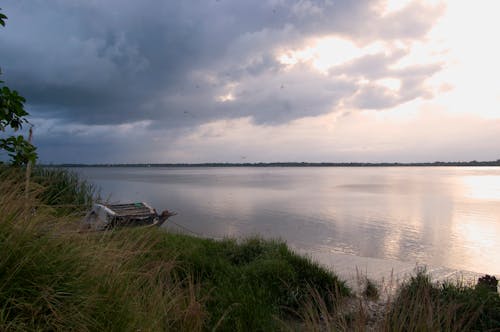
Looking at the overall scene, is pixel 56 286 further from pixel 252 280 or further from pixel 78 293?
pixel 252 280

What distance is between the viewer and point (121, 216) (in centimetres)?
1000

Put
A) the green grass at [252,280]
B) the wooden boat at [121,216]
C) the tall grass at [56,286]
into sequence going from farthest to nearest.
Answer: the wooden boat at [121,216]
the green grass at [252,280]
the tall grass at [56,286]

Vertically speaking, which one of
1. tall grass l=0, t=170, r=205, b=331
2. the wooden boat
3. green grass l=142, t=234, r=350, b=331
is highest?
tall grass l=0, t=170, r=205, b=331

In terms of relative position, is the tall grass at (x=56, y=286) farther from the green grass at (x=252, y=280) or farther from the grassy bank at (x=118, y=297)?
the green grass at (x=252, y=280)

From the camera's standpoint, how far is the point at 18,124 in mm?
3141

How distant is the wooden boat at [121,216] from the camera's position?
31.5ft

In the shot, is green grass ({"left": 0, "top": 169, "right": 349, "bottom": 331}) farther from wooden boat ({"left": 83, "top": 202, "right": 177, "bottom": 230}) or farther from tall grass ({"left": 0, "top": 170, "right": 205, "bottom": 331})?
wooden boat ({"left": 83, "top": 202, "right": 177, "bottom": 230})

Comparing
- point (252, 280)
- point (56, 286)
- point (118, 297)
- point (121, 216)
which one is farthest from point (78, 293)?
point (121, 216)

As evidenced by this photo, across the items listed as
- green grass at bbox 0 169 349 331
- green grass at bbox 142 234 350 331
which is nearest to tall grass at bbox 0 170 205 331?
green grass at bbox 0 169 349 331

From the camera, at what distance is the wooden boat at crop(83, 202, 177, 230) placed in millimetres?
9602

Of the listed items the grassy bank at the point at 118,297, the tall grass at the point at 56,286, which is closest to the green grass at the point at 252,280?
the grassy bank at the point at 118,297

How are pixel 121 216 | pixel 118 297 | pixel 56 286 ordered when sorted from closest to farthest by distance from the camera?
pixel 56 286 → pixel 118 297 → pixel 121 216

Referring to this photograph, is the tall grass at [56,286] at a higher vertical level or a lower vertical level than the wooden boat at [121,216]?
higher

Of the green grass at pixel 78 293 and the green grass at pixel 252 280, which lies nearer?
the green grass at pixel 78 293
